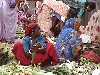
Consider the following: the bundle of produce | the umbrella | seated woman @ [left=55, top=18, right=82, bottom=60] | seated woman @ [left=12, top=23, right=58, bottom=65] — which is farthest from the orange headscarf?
the umbrella

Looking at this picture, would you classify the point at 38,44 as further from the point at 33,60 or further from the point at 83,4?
the point at 83,4

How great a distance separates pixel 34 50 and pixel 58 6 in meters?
7.17

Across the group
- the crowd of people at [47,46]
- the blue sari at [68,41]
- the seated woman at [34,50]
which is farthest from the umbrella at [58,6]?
the seated woman at [34,50]

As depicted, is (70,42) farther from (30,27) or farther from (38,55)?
(30,27)

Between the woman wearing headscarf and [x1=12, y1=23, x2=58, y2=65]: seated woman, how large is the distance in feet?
12.6

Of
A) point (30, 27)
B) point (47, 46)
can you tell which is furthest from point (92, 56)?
point (30, 27)

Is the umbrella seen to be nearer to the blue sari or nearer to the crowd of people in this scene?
the crowd of people

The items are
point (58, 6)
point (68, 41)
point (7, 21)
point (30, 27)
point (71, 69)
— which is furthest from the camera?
point (58, 6)

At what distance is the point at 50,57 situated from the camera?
9.33 m

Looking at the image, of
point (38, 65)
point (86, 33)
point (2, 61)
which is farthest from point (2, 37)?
point (38, 65)

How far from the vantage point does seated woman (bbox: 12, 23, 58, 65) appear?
30.1ft

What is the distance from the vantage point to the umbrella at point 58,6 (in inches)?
613

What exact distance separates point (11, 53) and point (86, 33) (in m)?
4.45

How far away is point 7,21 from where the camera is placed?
44.3ft
